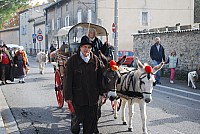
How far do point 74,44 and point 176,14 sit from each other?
2880 centimetres

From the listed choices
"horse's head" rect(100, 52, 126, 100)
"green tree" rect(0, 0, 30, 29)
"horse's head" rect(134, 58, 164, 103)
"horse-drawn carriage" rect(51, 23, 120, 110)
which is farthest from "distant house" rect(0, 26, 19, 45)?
"horse's head" rect(100, 52, 126, 100)

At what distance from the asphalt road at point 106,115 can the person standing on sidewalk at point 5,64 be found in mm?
2621

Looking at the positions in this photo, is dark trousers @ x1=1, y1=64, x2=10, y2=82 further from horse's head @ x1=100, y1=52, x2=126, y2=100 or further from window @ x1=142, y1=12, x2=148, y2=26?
window @ x1=142, y1=12, x2=148, y2=26

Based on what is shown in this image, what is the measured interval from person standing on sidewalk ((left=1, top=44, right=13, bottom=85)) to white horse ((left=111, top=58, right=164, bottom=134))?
366 inches

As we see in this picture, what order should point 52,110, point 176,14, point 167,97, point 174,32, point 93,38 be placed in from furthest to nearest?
1. point 176,14
2. point 174,32
3. point 167,97
4. point 52,110
5. point 93,38

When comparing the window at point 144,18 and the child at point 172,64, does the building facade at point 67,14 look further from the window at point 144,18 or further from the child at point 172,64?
the child at point 172,64

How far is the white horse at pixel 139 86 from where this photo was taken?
6641 millimetres

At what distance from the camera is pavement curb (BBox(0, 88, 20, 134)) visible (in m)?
7.52

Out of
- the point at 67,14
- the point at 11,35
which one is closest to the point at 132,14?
the point at 67,14

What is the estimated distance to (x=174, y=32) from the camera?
18344 mm

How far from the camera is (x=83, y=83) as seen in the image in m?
5.81

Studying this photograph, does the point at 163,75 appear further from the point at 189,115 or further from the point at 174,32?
the point at 189,115

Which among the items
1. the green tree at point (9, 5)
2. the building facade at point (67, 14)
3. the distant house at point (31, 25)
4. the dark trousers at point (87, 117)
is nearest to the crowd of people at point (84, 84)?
the dark trousers at point (87, 117)

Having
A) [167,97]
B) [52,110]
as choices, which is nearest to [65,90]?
[52,110]
